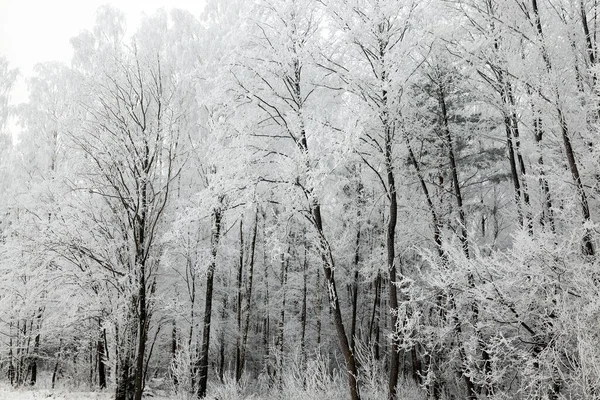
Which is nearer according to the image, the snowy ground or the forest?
the forest

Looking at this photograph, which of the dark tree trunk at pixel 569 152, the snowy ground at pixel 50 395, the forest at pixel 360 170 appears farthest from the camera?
the snowy ground at pixel 50 395

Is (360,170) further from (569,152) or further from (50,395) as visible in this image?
(50,395)

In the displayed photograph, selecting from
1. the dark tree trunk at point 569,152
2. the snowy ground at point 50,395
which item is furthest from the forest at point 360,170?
the snowy ground at point 50,395

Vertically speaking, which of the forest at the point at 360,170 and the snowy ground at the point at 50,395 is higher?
the forest at the point at 360,170

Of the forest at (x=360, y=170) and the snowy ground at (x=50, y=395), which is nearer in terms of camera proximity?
the forest at (x=360, y=170)

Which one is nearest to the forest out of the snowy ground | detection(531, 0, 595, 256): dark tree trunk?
detection(531, 0, 595, 256): dark tree trunk

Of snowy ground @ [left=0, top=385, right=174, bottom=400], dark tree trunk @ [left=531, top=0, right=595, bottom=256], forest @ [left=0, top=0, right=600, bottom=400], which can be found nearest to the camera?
dark tree trunk @ [left=531, top=0, right=595, bottom=256]

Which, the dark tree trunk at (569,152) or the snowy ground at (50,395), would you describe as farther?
the snowy ground at (50,395)

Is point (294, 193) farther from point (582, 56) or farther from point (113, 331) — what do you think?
point (582, 56)

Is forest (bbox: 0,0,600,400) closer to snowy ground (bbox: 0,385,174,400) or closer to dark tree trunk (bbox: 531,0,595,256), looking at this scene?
dark tree trunk (bbox: 531,0,595,256)

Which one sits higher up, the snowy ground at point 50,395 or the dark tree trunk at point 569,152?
the dark tree trunk at point 569,152

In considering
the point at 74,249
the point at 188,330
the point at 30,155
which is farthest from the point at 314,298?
the point at 74,249

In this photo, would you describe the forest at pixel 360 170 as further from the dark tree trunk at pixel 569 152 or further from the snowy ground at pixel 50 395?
the snowy ground at pixel 50 395

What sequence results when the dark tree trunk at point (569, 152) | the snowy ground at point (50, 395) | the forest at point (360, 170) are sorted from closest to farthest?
the dark tree trunk at point (569, 152), the forest at point (360, 170), the snowy ground at point (50, 395)
